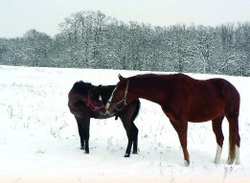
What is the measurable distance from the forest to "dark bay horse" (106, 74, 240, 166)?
4389 centimetres

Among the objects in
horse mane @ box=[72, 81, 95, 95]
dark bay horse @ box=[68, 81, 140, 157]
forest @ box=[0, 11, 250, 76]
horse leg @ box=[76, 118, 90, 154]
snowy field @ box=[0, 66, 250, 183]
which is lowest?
snowy field @ box=[0, 66, 250, 183]

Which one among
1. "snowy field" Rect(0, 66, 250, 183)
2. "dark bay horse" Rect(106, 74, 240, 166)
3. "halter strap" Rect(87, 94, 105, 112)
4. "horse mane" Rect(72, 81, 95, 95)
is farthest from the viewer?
"horse mane" Rect(72, 81, 95, 95)

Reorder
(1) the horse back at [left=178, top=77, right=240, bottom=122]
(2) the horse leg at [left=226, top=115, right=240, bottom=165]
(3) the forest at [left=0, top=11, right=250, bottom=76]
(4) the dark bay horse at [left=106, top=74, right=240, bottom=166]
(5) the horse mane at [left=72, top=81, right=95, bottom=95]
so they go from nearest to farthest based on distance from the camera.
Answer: (4) the dark bay horse at [left=106, top=74, right=240, bottom=166]
(1) the horse back at [left=178, top=77, right=240, bottom=122]
(2) the horse leg at [left=226, top=115, right=240, bottom=165]
(5) the horse mane at [left=72, top=81, right=95, bottom=95]
(3) the forest at [left=0, top=11, right=250, bottom=76]

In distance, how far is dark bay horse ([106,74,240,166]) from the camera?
6043 millimetres

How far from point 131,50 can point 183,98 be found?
51669 mm

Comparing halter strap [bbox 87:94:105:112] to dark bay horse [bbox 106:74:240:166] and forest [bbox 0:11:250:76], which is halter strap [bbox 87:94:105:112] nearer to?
dark bay horse [bbox 106:74:240:166]

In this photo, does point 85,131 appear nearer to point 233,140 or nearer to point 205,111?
point 205,111

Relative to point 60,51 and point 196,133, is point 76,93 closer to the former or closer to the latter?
point 196,133

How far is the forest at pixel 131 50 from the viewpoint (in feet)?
173

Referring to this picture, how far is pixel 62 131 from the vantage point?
29.4ft

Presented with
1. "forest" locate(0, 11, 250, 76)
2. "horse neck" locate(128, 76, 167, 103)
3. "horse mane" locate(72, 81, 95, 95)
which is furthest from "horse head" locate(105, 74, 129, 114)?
"forest" locate(0, 11, 250, 76)

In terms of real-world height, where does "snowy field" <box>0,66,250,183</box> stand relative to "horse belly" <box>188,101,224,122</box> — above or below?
below

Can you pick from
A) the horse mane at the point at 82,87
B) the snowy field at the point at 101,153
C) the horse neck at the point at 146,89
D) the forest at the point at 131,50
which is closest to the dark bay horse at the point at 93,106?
the horse mane at the point at 82,87

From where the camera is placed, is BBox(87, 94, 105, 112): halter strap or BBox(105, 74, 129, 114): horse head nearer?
BBox(105, 74, 129, 114): horse head
